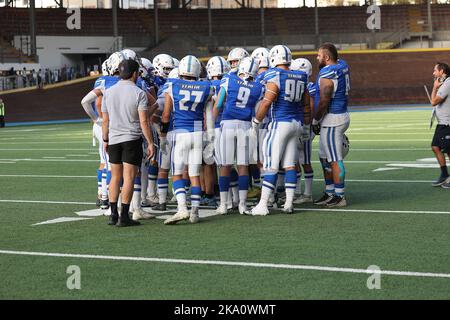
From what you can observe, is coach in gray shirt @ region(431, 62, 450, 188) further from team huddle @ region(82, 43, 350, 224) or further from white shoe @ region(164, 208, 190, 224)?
white shoe @ region(164, 208, 190, 224)

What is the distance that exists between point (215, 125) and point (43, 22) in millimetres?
37954

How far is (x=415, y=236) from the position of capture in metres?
8.30

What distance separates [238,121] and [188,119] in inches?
32.1

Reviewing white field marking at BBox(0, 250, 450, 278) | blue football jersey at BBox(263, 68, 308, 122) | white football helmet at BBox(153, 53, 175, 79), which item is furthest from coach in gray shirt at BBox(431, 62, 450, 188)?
white field marking at BBox(0, 250, 450, 278)

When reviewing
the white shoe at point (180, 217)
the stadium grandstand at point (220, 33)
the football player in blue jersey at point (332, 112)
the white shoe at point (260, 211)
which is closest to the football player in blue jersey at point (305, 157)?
the football player in blue jersey at point (332, 112)

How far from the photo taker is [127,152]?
9.45 meters

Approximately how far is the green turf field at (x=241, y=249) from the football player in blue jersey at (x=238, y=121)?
0.52 m

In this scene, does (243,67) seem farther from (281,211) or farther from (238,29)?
(238,29)

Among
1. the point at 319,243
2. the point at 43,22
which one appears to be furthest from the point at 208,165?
the point at 43,22

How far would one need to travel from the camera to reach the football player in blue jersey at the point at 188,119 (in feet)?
31.9

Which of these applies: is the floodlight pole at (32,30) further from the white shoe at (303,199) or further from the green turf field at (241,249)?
the white shoe at (303,199)

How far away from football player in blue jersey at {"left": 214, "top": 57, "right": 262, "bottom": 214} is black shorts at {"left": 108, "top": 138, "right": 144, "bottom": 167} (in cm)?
121

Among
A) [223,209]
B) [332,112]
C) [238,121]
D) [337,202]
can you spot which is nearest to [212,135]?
[238,121]

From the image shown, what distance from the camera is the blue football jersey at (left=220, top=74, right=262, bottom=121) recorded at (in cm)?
1030
